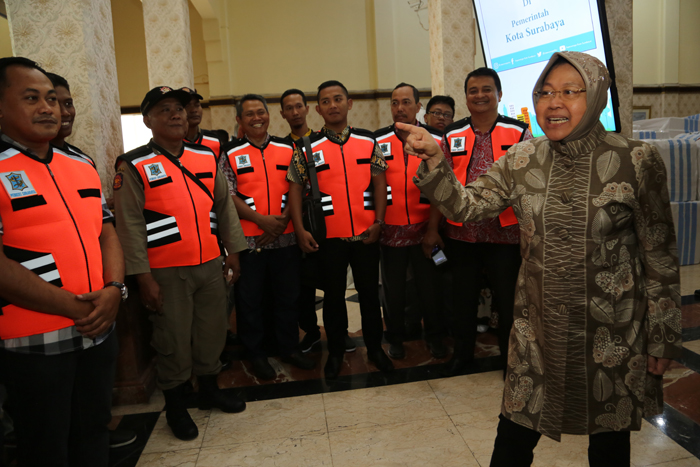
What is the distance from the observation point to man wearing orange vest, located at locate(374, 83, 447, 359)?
2826 mm

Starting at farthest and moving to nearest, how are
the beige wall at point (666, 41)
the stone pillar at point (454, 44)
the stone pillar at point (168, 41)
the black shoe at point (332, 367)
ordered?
the beige wall at point (666, 41) → the stone pillar at point (168, 41) → the stone pillar at point (454, 44) → the black shoe at point (332, 367)

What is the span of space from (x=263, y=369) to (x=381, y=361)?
2.28ft

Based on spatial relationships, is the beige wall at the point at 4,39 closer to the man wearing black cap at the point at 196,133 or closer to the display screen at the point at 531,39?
the man wearing black cap at the point at 196,133

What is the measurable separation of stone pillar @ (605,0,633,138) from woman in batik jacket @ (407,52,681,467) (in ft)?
8.89

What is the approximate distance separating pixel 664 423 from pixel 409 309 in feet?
5.20

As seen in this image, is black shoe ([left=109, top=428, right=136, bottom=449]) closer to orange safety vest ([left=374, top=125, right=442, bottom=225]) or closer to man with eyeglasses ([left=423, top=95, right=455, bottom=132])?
orange safety vest ([left=374, top=125, right=442, bottom=225])

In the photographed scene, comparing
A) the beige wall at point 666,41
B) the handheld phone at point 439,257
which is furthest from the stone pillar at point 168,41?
the beige wall at point 666,41

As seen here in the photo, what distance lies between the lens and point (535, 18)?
10.8 ft

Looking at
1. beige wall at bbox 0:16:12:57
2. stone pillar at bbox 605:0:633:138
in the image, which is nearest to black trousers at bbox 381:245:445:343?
stone pillar at bbox 605:0:633:138

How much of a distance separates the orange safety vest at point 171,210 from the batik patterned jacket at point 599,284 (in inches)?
50.5

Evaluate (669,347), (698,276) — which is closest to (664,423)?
(669,347)

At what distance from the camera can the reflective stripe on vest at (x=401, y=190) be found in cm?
282

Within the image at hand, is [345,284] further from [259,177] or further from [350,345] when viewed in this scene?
[259,177]

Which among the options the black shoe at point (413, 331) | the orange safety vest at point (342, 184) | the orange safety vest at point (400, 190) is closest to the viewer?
the orange safety vest at point (342, 184)
